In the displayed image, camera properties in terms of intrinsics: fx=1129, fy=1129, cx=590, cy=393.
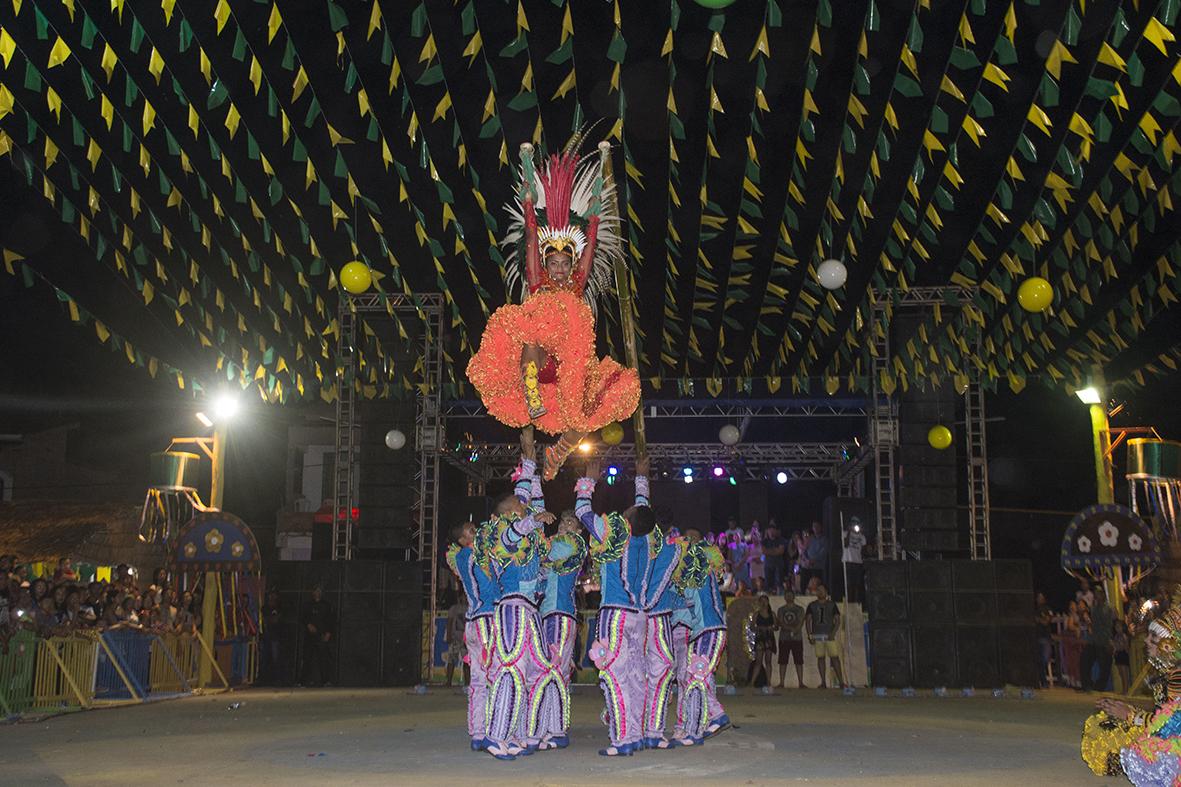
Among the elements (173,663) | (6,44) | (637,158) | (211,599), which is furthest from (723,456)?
(6,44)

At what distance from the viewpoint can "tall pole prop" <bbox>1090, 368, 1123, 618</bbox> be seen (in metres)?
14.0

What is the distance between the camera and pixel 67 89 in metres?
8.03

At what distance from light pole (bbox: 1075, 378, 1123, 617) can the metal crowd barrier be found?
1095 centimetres

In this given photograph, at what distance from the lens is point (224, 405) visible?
13.9m

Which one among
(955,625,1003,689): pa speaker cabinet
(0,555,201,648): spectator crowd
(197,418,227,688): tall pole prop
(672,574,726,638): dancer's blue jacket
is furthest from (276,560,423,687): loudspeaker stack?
(955,625,1003,689): pa speaker cabinet

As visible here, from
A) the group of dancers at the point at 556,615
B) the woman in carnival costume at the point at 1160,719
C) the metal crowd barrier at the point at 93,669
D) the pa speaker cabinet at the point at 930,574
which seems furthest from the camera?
the pa speaker cabinet at the point at 930,574

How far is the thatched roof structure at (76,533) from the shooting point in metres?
17.3

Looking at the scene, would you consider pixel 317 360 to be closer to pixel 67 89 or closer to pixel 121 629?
A: pixel 121 629

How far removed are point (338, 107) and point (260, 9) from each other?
1309 millimetres

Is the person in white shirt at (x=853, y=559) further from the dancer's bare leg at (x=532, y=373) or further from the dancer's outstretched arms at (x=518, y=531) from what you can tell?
the dancer's bare leg at (x=532, y=373)

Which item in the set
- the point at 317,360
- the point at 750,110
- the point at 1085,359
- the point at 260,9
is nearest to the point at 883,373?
the point at 1085,359

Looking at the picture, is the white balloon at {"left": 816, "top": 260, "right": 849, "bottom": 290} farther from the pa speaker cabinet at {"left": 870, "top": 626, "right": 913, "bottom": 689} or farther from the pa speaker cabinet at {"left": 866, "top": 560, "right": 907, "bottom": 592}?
the pa speaker cabinet at {"left": 870, "top": 626, "right": 913, "bottom": 689}

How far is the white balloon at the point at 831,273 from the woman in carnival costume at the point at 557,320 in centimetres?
445

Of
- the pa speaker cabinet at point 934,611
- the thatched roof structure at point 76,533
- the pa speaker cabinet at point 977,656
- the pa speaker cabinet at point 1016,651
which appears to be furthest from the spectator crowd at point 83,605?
the pa speaker cabinet at point 1016,651
